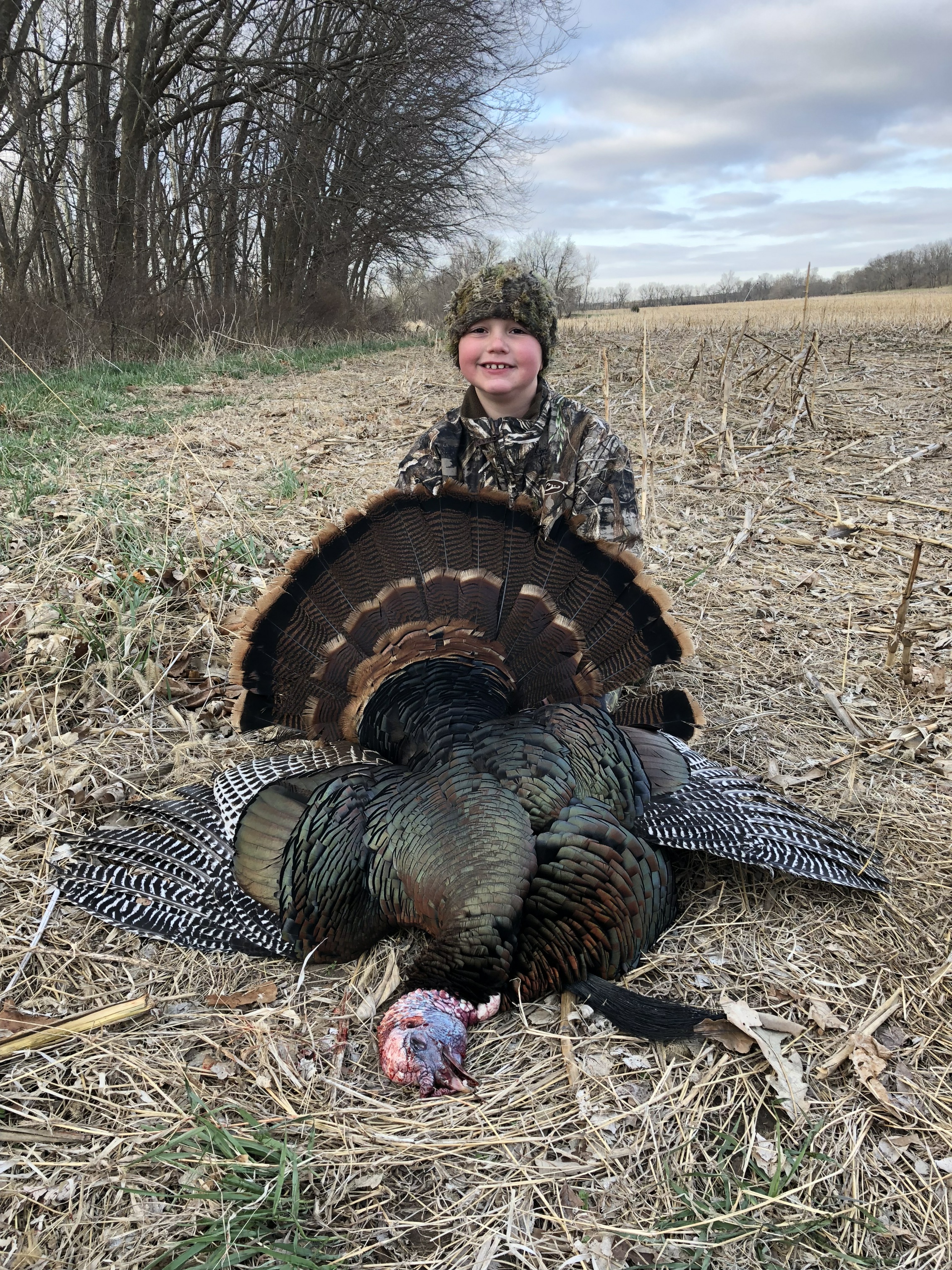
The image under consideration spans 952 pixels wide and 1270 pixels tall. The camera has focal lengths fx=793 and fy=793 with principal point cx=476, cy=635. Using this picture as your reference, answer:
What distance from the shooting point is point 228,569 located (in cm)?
394

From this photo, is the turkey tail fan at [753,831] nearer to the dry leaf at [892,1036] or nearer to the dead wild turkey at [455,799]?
the dead wild turkey at [455,799]

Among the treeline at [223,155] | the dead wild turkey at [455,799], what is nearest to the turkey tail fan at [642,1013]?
the dead wild turkey at [455,799]

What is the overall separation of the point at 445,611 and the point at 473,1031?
3.90ft

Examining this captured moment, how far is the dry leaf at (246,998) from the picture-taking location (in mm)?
2027

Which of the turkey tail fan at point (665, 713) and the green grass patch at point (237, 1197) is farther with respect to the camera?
the turkey tail fan at point (665, 713)

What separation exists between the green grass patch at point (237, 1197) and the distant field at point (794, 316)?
13.4 metres

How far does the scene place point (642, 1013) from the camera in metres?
1.84

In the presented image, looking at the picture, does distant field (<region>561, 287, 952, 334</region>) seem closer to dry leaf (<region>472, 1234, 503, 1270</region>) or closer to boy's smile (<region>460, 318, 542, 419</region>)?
boy's smile (<region>460, 318, 542, 419</region>)

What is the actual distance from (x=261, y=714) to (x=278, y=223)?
18.4 meters

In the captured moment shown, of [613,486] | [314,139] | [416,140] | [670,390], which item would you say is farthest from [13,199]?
[613,486]

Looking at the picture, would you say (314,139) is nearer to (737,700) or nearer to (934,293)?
(737,700)

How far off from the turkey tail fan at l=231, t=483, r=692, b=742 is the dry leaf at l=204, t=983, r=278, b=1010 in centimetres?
76

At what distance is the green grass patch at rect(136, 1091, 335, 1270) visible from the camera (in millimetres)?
1424

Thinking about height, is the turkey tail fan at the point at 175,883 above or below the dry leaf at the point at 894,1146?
above
